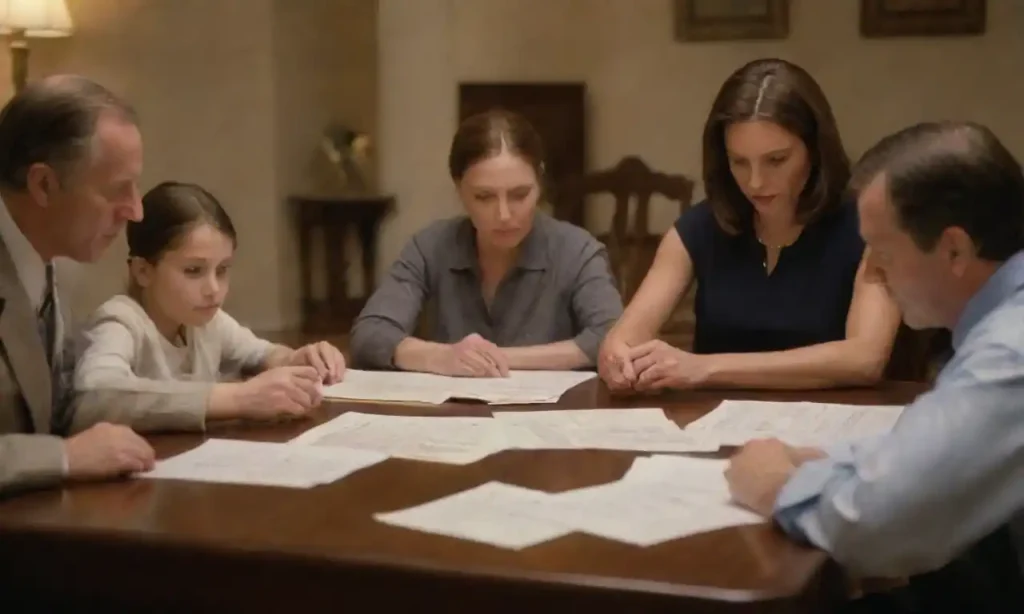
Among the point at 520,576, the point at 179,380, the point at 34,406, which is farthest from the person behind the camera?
the point at 179,380

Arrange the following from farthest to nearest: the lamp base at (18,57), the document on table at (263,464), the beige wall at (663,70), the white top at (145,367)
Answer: the beige wall at (663,70), the lamp base at (18,57), the white top at (145,367), the document on table at (263,464)

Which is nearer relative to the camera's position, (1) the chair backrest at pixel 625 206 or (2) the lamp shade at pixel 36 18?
(1) the chair backrest at pixel 625 206

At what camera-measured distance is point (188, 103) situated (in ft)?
16.4

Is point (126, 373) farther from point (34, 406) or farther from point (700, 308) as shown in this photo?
point (700, 308)

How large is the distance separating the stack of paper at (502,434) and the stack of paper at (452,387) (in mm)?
108

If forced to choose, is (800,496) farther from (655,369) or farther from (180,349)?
(180,349)

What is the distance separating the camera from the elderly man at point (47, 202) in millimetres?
1429

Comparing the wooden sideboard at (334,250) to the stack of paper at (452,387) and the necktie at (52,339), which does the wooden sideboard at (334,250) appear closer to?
the stack of paper at (452,387)

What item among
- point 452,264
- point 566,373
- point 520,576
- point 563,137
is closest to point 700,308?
point 566,373

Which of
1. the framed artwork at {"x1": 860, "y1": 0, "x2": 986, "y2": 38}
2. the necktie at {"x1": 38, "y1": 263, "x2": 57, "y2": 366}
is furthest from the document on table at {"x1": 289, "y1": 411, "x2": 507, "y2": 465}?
the framed artwork at {"x1": 860, "y1": 0, "x2": 986, "y2": 38}

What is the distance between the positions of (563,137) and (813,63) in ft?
3.35

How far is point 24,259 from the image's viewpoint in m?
1.48

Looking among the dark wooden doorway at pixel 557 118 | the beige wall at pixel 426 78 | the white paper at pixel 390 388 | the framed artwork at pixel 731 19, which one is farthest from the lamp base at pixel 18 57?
the white paper at pixel 390 388

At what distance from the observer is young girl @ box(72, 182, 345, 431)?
1565mm
